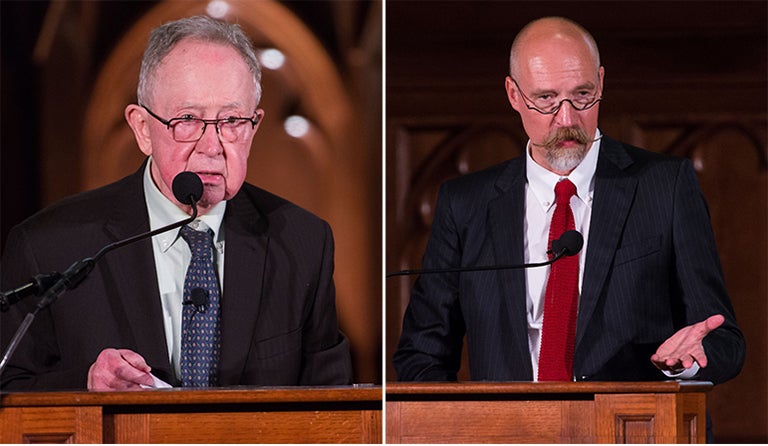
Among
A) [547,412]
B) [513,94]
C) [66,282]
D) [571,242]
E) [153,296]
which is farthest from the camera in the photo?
[513,94]

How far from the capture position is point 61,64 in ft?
12.9

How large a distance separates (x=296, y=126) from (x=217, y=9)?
1.37 ft

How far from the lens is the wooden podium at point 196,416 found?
2.97 metres

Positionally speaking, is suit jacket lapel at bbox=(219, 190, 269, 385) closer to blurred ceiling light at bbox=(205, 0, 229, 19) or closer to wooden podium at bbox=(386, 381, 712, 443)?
blurred ceiling light at bbox=(205, 0, 229, 19)

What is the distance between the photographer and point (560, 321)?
3754 millimetres

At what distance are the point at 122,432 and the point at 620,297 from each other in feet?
4.90

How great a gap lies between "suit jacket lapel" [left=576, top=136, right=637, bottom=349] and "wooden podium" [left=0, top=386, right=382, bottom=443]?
0.88 metres

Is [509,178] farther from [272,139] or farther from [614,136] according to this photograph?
[272,139]

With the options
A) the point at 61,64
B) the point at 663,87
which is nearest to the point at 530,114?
the point at 663,87

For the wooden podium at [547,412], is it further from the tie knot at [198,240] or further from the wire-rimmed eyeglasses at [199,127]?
the wire-rimmed eyeglasses at [199,127]

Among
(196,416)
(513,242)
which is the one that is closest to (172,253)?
(196,416)

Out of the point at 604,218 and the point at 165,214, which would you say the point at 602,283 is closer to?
the point at 604,218

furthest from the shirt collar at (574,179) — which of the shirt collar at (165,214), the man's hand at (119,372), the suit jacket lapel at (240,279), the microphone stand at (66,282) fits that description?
the man's hand at (119,372)

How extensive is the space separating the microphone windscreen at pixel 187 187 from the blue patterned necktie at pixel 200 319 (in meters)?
0.09
